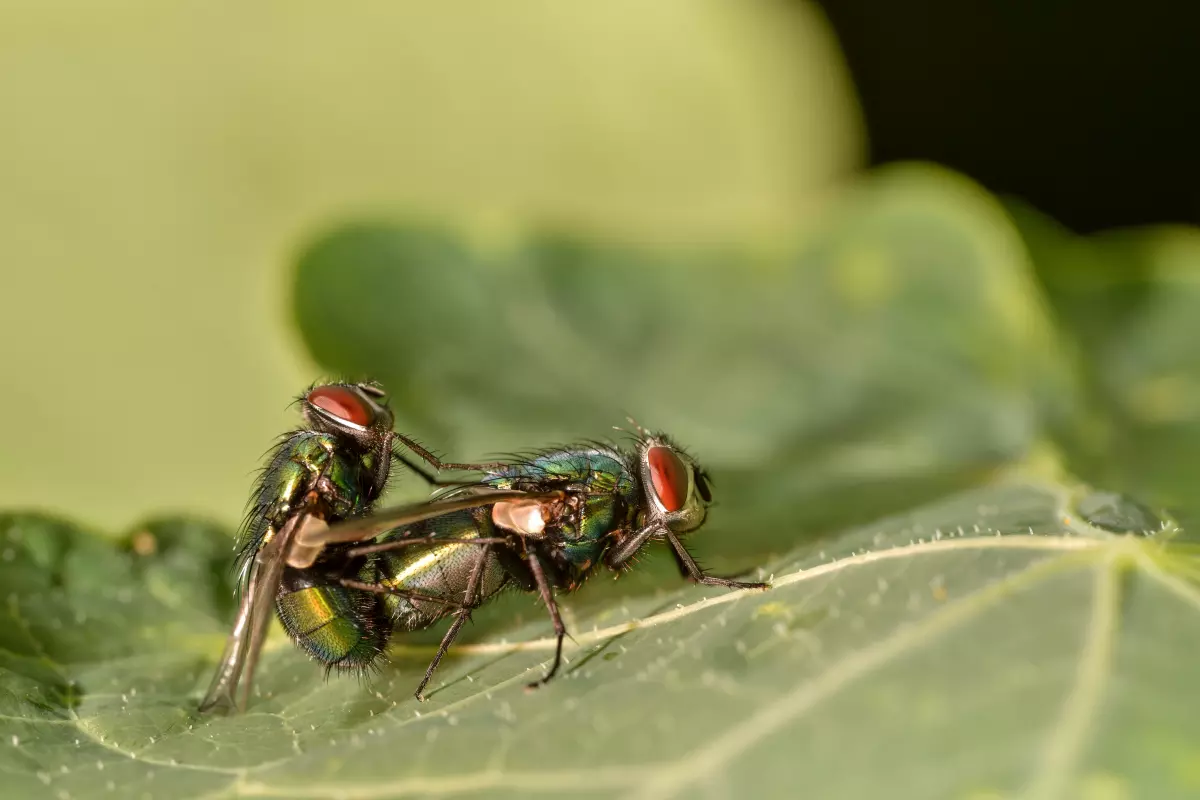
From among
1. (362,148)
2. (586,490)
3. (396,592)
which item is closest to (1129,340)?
(586,490)

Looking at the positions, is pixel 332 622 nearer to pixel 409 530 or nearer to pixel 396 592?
pixel 396 592

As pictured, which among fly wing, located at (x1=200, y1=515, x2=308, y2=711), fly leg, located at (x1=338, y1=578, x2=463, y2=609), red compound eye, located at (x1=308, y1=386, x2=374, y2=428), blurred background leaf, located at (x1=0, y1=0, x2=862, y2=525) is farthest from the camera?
blurred background leaf, located at (x1=0, y1=0, x2=862, y2=525)

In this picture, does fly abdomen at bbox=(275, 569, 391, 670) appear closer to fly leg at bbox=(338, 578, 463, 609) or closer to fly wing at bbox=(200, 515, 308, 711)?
fly leg at bbox=(338, 578, 463, 609)

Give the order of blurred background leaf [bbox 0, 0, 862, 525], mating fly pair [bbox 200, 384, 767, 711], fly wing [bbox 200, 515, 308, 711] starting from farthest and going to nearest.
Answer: blurred background leaf [bbox 0, 0, 862, 525], mating fly pair [bbox 200, 384, 767, 711], fly wing [bbox 200, 515, 308, 711]

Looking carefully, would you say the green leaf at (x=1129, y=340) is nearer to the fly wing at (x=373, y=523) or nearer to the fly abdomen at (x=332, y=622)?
the fly wing at (x=373, y=523)

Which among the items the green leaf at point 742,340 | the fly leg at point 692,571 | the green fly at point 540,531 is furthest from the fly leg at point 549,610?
the green leaf at point 742,340

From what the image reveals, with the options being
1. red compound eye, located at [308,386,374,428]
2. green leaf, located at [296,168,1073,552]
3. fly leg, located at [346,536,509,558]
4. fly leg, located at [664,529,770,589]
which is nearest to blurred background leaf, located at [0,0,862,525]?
green leaf, located at [296,168,1073,552]
